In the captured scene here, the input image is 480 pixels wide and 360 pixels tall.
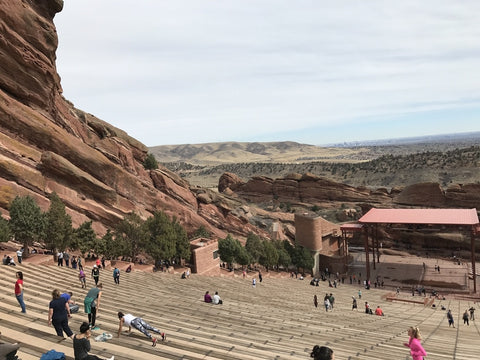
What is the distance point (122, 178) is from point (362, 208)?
53868mm

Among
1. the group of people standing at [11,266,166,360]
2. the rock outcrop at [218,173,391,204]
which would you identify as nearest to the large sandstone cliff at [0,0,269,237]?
the group of people standing at [11,266,166,360]

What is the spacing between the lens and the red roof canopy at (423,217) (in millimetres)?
46812

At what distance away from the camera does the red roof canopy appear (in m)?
46.8

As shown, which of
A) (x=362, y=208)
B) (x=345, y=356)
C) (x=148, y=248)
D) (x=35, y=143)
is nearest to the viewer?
(x=345, y=356)

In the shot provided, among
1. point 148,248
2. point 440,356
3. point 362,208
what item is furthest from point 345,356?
point 362,208

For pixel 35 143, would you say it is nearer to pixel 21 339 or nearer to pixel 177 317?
Answer: pixel 177 317

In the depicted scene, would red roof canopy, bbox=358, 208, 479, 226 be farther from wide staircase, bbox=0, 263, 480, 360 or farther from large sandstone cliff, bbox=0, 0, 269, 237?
large sandstone cliff, bbox=0, 0, 269, 237

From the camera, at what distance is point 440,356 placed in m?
14.4

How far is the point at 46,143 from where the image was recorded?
37531 millimetres

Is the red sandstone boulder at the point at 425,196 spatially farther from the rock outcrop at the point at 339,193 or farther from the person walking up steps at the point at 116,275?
the person walking up steps at the point at 116,275

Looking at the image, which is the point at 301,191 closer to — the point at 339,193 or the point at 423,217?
the point at 339,193

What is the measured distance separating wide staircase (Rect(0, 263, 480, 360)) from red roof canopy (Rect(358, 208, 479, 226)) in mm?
19234

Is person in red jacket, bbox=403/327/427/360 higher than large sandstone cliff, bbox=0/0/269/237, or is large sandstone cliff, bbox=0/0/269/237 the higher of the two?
large sandstone cliff, bbox=0/0/269/237

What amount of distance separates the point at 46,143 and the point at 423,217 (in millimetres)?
47387
